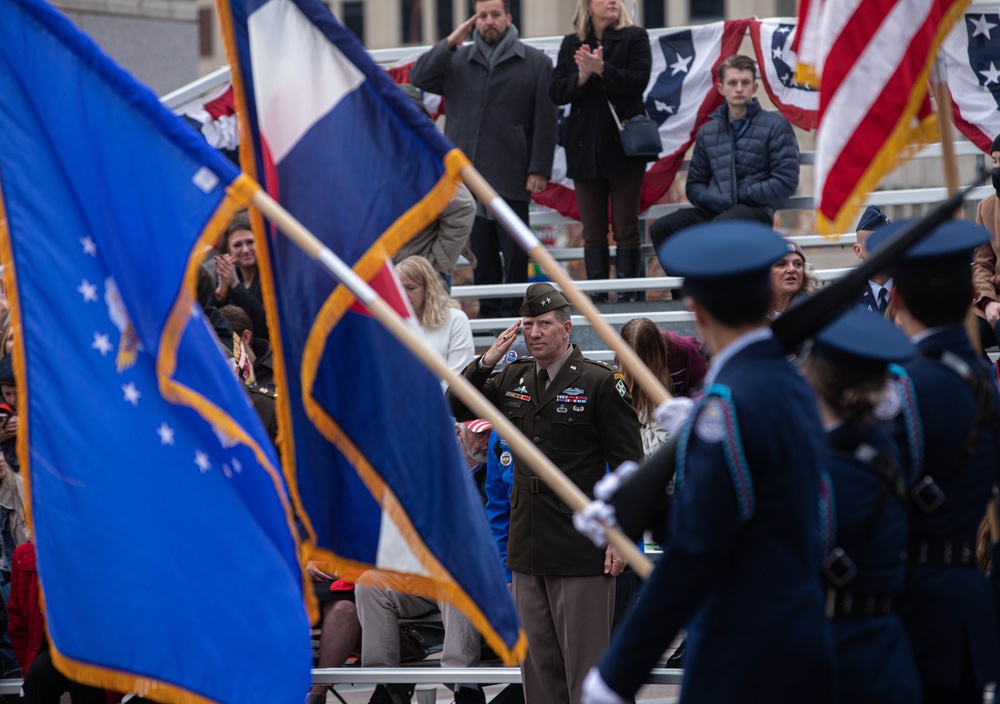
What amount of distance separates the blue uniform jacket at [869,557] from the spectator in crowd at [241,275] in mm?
5233

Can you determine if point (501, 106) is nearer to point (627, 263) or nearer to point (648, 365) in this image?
point (627, 263)

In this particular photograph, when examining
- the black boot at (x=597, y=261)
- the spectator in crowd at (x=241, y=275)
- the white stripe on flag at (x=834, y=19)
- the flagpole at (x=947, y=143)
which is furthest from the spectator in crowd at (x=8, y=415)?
the flagpole at (x=947, y=143)

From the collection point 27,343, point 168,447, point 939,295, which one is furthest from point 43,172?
point 939,295

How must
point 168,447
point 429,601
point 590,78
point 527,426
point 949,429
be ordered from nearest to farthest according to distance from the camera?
point 949,429
point 168,447
point 527,426
point 429,601
point 590,78

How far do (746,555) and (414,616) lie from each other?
4.06 m

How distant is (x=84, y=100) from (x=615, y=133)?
17.5 ft

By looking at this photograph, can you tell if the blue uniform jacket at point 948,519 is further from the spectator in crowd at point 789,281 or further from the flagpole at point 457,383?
the spectator in crowd at point 789,281

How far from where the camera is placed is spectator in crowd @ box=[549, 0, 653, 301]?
9.20 m

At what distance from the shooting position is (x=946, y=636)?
3.70 metres

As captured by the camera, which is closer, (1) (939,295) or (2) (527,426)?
(1) (939,295)

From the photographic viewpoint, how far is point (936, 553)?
12.2 feet

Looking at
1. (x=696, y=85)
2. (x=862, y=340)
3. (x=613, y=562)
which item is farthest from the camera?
(x=696, y=85)

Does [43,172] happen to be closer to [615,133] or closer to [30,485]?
[30,485]

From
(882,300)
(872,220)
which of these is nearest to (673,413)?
(882,300)
